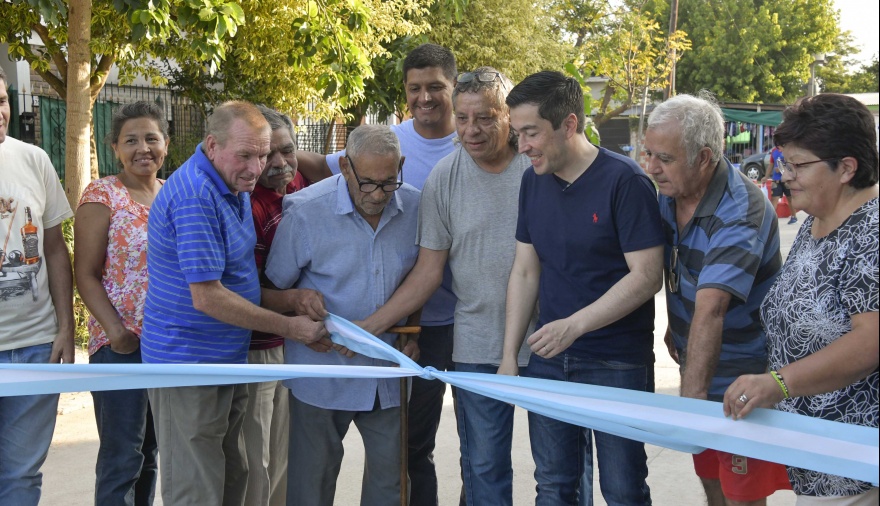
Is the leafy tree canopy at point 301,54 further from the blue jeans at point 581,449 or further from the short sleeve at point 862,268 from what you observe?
the short sleeve at point 862,268

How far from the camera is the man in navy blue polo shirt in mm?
3170

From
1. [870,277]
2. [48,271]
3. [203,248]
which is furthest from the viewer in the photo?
[48,271]

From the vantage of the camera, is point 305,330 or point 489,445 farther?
point 489,445

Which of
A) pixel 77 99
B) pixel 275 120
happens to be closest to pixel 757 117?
pixel 77 99

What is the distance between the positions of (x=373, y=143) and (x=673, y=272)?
1.24m

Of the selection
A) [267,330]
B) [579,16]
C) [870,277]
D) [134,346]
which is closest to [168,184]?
[267,330]

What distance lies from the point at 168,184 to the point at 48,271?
875 millimetres

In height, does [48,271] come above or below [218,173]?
below

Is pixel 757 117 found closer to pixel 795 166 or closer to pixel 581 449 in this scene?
pixel 581 449

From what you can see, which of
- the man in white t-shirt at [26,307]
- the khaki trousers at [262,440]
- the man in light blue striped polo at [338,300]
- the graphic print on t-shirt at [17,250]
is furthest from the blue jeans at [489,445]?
the graphic print on t-shirt at [17,250]

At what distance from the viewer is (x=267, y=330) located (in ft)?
11.1

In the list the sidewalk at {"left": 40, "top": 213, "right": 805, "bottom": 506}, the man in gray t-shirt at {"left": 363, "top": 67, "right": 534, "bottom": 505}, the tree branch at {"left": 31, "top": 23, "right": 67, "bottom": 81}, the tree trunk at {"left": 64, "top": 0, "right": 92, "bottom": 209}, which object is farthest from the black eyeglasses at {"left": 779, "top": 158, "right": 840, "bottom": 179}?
the tree branch at {"left": 31, "top": 23, "right": 67, "bottom": 81}

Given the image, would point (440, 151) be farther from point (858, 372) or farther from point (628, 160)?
point (858, 372)

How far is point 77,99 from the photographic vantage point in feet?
24.7
